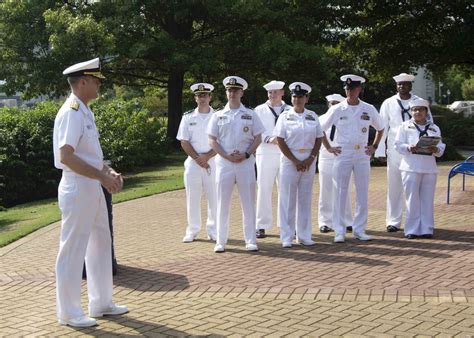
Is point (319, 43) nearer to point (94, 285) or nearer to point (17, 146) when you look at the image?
point (17, 146)

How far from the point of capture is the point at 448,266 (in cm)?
747

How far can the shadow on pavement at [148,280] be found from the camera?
7004 mm

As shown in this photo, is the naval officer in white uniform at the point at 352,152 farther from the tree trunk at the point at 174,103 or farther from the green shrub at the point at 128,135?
the tree trunk at the point at 174,103

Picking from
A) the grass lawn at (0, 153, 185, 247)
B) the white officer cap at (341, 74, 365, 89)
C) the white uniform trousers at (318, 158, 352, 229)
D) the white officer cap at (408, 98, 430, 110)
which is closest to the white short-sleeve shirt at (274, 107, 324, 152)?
the white officer cap at (341, 74, 365, 89)

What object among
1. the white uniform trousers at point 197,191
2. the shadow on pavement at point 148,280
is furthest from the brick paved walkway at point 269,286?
the white uniform trousers at point 197,191

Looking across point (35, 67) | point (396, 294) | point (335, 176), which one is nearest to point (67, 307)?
point (396, 294)

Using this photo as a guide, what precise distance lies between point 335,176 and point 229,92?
76.6 inches

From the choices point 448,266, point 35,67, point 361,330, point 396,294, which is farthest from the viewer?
point 35,67

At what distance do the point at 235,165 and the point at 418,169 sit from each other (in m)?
2.65

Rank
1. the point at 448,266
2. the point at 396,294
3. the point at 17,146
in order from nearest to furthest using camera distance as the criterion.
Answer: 1. the point at 396,294
2. the point at 448,266
3. the point at 17,146

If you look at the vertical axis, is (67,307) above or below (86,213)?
below

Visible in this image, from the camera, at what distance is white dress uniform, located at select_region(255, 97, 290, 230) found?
32.3ft

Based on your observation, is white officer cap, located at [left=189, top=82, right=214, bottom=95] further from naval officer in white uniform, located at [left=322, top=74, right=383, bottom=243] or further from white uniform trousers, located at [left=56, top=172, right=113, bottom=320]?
white uniform trousers, located at [left=56, top=172, right=113, bottom=320]

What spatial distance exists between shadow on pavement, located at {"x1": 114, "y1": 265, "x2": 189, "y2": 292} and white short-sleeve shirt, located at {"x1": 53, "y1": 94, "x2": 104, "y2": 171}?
72.3 inches
